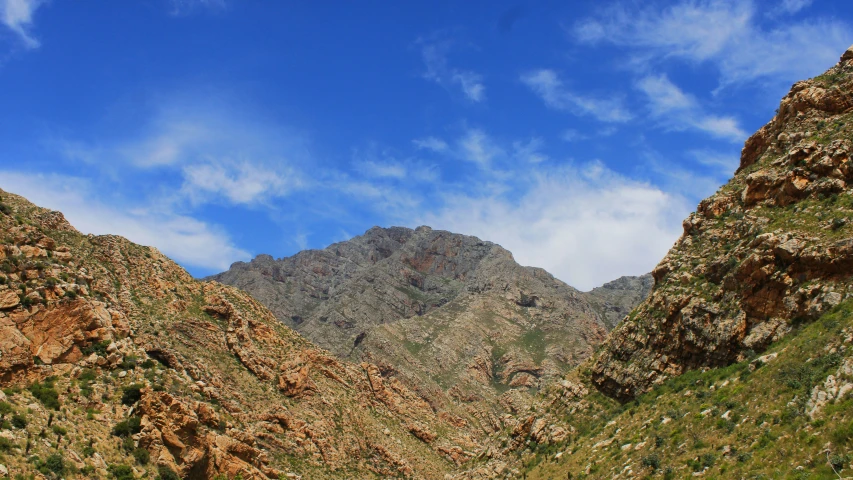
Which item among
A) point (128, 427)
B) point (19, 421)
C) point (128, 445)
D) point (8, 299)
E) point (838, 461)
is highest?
point (8, 299)

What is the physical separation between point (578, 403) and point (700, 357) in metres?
13.6

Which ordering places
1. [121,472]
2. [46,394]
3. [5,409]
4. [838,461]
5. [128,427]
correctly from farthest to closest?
1. [128,427]
2. [46,394]
3. [121,472]
4. [5,409]
5. [838,461]

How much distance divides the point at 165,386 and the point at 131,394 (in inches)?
167

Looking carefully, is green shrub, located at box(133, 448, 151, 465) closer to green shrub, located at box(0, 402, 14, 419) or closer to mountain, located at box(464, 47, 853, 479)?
green shrub, located at box(0, 402, 14, 419)

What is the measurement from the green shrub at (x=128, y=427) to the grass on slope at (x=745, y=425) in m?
28.8

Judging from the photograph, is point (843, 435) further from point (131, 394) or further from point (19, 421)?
point (131, 394)

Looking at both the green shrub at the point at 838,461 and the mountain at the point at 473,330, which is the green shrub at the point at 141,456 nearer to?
the green shrub at the point at 838,461

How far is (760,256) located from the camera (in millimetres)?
40000

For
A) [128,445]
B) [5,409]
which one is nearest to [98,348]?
[128,445]

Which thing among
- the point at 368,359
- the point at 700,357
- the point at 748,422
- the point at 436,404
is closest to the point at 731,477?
the point at 748,422

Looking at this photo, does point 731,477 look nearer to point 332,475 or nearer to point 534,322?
point 332,475

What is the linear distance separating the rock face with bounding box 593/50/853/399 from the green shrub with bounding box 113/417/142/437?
1495 inches

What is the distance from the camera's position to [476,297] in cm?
16962

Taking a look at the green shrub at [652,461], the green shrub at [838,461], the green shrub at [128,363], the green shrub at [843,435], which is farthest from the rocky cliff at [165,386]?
the green shrub at [843,435]
